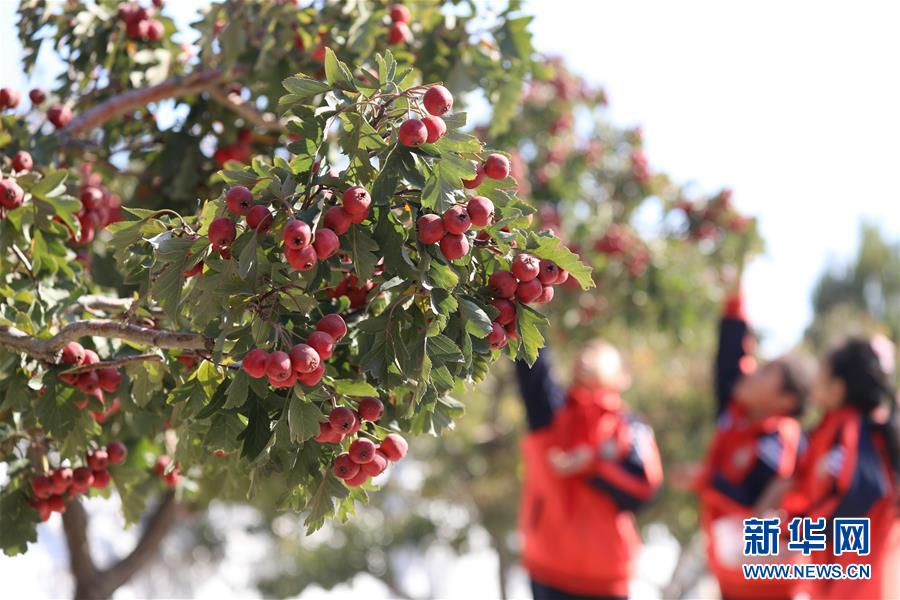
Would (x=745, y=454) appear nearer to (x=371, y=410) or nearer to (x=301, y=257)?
(x=371, y=410)

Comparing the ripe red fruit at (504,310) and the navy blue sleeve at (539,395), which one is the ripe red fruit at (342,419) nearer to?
the ripe red fruit at (504,310)

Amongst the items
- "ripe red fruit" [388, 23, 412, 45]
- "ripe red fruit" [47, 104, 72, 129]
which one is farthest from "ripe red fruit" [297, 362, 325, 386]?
"ripe red fruit" [47, 104, 72, 129]

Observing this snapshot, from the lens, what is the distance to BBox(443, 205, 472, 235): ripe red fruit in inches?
73.0

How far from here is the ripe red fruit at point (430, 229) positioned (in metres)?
1.88

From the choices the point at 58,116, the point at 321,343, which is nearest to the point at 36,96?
the point at 58,116

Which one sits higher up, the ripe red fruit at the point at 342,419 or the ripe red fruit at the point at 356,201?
the ripe red fruit at the point at 356,201

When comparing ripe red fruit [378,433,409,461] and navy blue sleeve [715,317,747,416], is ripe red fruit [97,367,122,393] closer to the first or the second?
ripe red fruit [378,433,409,461]

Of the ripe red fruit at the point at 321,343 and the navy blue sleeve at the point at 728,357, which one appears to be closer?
the ripe red fruit at the point at 321,343

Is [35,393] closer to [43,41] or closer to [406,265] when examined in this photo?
[406,265]

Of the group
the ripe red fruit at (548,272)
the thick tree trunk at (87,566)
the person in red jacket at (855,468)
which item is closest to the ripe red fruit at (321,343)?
the ripe red fruit at (548,272)

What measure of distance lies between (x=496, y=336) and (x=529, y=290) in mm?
119

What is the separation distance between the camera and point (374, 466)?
2031 mm

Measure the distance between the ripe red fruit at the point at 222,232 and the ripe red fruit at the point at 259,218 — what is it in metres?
0.04

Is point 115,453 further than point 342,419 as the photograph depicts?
Yes
